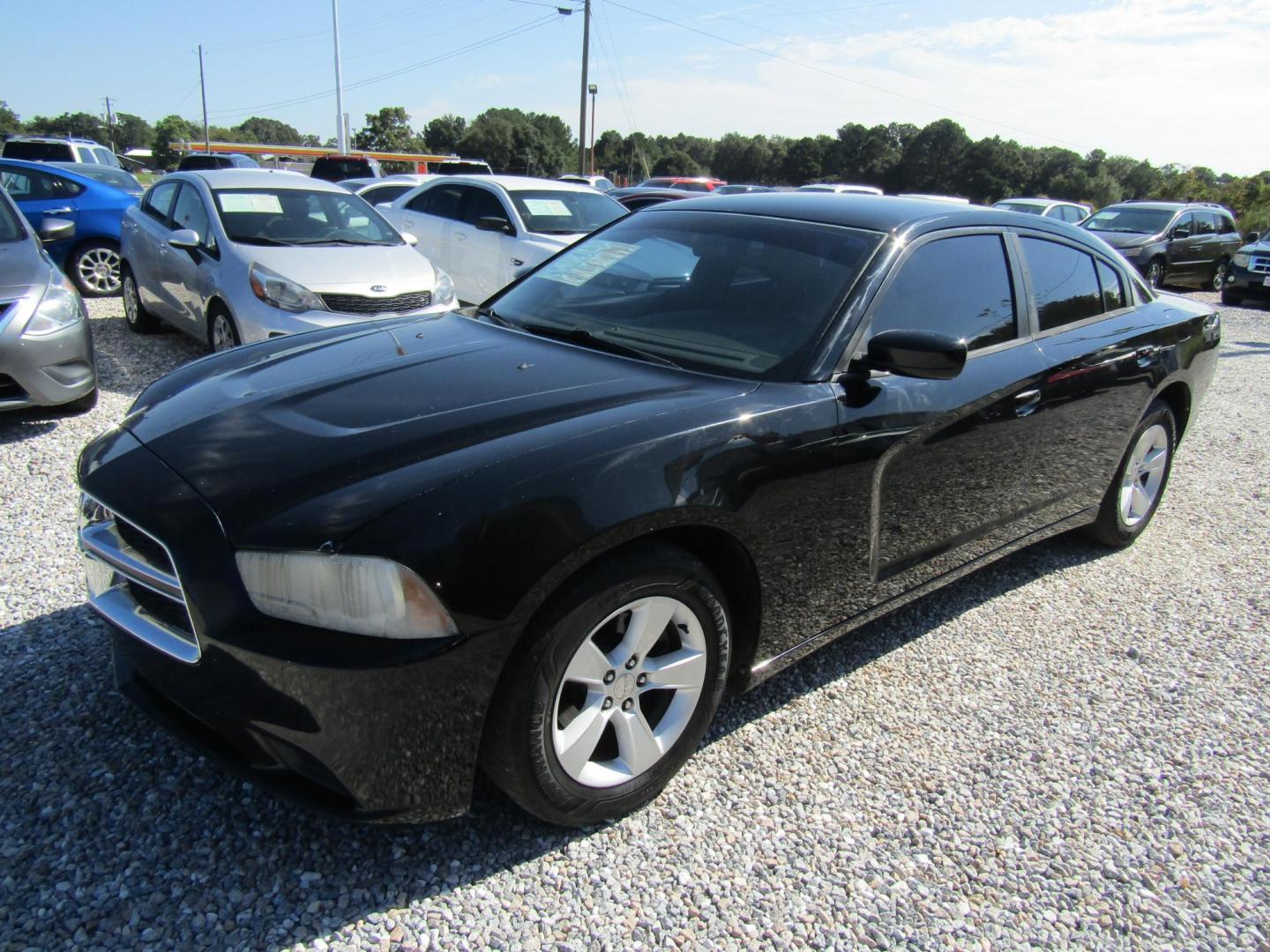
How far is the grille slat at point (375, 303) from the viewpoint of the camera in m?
6.14

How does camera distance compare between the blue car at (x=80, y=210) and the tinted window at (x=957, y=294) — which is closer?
the tinted window at (x=957, y=294)

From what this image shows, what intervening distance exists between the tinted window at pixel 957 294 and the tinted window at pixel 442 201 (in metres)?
7.34

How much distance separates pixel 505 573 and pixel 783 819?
3.67 feet

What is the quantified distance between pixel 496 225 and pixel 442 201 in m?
1.60

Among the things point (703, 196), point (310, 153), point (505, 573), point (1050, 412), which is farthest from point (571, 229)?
point (310, 153)

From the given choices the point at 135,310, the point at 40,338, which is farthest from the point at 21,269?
the point at 135,310

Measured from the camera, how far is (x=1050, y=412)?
339 cm

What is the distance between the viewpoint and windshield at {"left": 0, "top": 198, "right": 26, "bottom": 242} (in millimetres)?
5461

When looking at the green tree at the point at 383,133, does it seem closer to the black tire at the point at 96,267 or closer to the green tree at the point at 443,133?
the green tree at the point at 443,133

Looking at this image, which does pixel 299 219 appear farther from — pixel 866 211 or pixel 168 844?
pixel 168 844

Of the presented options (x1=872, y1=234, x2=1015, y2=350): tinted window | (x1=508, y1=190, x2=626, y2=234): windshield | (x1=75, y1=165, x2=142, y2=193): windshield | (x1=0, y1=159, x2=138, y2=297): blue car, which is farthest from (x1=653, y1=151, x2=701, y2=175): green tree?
(x1=872, y1=234, x2=1015, y2=350): tinted window

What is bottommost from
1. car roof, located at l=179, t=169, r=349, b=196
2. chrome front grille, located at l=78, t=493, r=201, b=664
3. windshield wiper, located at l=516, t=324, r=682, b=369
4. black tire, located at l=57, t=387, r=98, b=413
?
black tire, located at l=57, t=387, r=98, b=413

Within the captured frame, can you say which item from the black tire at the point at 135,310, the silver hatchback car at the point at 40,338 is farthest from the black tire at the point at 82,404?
the black tire at the point at 135,310

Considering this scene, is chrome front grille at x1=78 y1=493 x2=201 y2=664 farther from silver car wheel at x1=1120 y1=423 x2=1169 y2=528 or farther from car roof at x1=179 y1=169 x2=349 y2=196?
car roof at x1=179 y1=169 x2=349 y2=196
